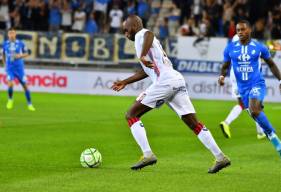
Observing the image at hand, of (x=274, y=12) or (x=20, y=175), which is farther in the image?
(x=274, y=12)

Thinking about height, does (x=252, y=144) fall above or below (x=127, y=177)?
below

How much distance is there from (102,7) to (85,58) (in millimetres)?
2940

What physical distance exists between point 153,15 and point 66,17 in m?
→ 3.75

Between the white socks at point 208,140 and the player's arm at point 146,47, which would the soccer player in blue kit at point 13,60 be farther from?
the white socks at point 208,140

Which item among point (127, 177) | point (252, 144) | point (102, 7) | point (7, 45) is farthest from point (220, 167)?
point (102, 7)

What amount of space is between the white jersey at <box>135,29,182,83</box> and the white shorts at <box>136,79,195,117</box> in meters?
0.10

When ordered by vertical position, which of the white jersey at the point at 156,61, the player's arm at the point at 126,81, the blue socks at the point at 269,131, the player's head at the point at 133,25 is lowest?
the blue socks at the point at 269,131

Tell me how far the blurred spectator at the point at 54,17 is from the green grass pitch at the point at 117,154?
9.51 metres

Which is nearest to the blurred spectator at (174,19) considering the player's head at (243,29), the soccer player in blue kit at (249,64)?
the soccer player in blue kit at (249,64)

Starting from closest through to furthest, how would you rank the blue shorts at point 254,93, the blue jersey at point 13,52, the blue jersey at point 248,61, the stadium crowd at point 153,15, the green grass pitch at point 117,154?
the green grass pitch at point 117,154 → the blue shorts at point 254,93 → the blue jersey at point 248,61 → the blue jersey at point 13,52 → the stadium crowd at point 153,15

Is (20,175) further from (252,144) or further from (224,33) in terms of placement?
(224,33)

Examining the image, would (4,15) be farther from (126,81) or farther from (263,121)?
(126,81)

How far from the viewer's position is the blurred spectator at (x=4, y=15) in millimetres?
33875

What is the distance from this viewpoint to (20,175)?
1072 centimetres
